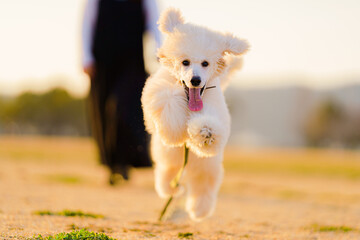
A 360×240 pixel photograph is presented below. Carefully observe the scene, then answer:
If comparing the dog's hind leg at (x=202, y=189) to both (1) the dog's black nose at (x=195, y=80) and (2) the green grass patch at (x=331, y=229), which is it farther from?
(2) the green grass patch at (x=331, y=229)

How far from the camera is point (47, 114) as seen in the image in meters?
47.8

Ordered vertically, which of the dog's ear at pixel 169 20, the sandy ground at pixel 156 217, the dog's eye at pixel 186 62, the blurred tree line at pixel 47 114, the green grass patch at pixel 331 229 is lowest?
the blurred tree line at pixel 47 114

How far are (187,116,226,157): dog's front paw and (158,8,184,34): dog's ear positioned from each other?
0.91 meters

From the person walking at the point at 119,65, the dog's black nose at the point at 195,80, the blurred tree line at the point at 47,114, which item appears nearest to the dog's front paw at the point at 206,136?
the dog's black nose at the point at 195,80

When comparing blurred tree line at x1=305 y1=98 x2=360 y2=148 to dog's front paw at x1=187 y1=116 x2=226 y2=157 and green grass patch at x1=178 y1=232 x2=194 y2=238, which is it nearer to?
green grass patch at x1=178 y1=232 x2=194 y2=238

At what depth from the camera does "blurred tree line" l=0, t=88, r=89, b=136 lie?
47.4 meters

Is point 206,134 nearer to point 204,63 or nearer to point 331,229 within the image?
point 204,63

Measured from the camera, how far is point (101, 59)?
275 inches

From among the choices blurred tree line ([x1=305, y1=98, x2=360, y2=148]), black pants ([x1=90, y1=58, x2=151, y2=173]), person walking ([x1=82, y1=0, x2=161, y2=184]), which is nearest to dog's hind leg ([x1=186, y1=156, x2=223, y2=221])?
black pants ([x1=90, y1=58, x2=151, y2=173])

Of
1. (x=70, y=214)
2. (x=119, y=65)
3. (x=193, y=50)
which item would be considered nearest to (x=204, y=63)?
(x=193, y=50)

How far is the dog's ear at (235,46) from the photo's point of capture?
3730 millimetres

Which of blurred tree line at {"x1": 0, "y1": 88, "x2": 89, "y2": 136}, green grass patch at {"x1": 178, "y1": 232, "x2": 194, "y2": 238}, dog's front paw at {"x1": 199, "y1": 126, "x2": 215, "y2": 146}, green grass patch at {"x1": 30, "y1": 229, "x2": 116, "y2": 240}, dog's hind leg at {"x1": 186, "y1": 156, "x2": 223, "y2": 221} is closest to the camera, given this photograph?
green grass patch at {"x1": 30, "y1": 229, "x2": 116, "y2": 240}

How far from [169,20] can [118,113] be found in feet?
10.6

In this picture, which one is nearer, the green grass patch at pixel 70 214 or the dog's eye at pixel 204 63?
the dog's eye at pixel 204 63
